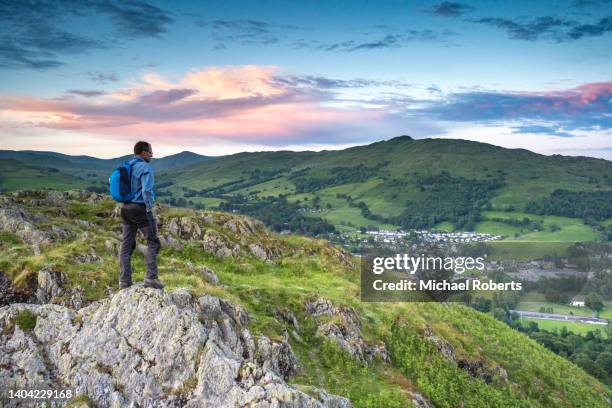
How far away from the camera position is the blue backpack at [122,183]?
55.9 feet

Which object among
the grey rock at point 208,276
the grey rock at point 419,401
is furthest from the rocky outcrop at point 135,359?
the grey rock at point 208,276

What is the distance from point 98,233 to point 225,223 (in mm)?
12527

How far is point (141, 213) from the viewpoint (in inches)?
698

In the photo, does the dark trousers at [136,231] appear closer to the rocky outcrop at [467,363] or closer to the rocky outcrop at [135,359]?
the rocky outcrop at [135,359]

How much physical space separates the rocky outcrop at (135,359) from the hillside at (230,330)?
0.04m

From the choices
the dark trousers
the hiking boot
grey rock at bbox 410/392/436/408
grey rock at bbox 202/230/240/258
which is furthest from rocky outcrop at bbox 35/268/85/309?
grey rock at bbox 410/392/436/408

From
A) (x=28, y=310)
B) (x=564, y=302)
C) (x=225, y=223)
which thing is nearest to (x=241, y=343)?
(x=28, y=310)

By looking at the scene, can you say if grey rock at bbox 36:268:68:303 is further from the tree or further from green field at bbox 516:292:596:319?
the tree

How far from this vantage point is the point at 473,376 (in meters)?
31.8

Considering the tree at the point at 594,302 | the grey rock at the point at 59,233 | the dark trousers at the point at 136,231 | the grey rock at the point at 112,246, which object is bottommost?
the tree at the point at 594,302

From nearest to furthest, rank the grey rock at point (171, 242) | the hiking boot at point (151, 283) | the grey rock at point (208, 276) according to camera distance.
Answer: the hiking boot at point (151, 283) → the grey rock at point (208, 276) → the grey rock at point (171, 242)

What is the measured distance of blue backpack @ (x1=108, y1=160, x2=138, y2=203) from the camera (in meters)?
17.0

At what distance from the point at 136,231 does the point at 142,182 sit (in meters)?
2.09

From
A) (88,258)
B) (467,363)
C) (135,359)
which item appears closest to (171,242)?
(88,258)
